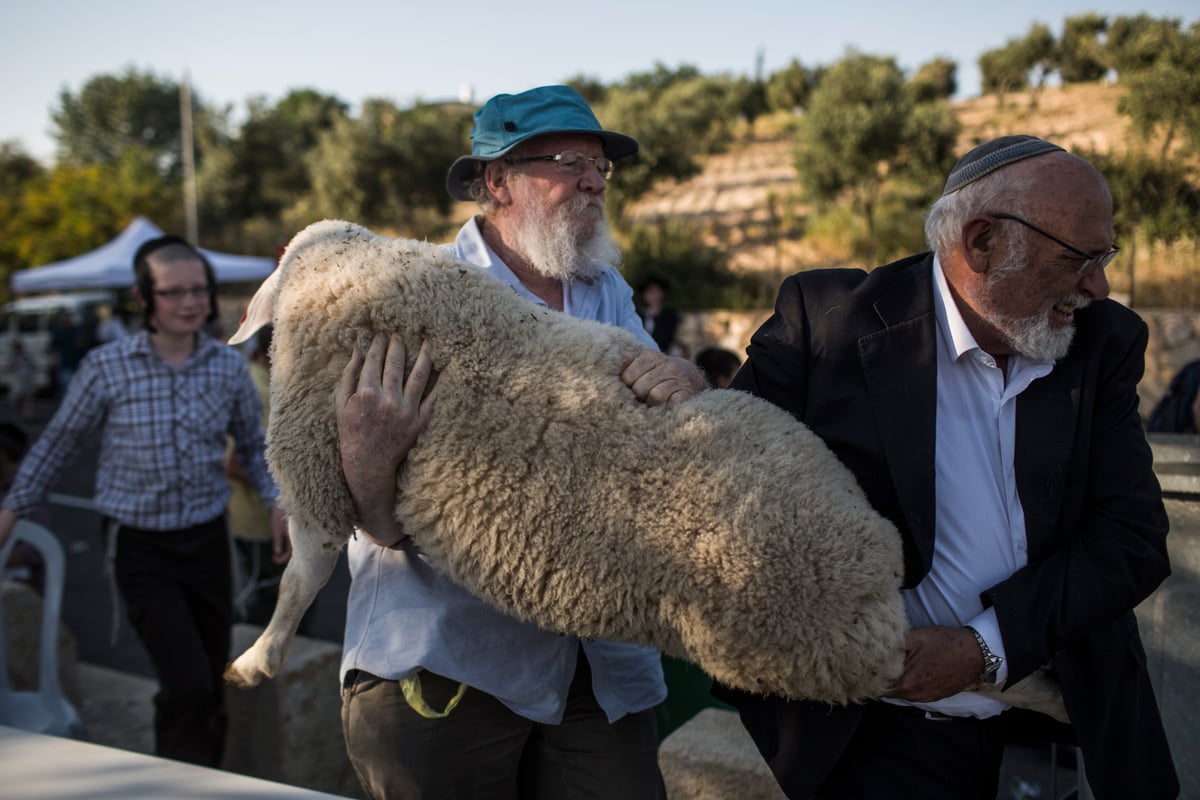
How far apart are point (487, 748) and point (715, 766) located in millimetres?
901

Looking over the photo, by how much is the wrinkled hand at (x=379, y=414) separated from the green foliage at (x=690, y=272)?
14.7 meters

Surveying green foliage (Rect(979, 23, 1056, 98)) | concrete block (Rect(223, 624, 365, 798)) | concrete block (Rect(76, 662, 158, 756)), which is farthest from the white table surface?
green foliage (Rect(979, 23, 1056, 98))

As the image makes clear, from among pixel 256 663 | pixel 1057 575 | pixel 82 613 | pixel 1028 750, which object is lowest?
pixel 82 613

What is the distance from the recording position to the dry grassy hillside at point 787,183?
1279 centimetres

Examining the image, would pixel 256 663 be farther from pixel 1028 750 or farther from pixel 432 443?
pixel 1028 750

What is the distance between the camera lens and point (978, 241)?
195cm

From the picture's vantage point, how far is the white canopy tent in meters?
15.5

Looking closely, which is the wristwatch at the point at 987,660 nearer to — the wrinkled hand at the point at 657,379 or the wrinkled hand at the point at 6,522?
the wrinkled hand at the point at 657,379

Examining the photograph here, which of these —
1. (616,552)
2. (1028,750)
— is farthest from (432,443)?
(1028,750)

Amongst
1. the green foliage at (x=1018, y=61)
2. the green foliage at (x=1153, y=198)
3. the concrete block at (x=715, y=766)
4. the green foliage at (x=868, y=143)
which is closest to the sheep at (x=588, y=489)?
the concrete block at (x=715, y=766)

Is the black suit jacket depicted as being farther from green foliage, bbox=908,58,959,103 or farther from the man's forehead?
green foliage, bbox=908,58,959,103

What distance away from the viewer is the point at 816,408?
2004mm

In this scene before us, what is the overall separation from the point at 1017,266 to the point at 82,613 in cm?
722

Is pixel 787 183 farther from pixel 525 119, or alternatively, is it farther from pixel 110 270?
pixel 525 119
